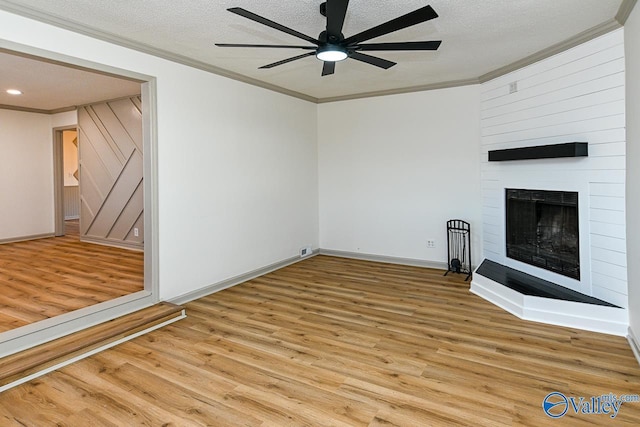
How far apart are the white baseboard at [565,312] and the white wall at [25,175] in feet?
27.1

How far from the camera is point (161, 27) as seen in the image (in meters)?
3.20

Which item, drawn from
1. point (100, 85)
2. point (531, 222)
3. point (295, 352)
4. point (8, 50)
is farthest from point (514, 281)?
point (100, 85)

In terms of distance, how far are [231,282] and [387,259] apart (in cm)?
246

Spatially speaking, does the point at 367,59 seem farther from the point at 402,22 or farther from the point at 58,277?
the point at 58,277

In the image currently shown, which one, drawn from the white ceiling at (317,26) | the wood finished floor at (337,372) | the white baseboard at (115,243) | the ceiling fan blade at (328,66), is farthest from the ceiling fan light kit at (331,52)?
the white baseboard at (115,243)

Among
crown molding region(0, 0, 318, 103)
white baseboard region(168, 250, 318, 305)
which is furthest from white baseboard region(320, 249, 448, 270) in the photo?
crown molding region(0, 0, 318, 103)

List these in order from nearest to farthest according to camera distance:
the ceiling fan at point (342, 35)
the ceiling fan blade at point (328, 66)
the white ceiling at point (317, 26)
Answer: the ceiling fan at point (342, 35), the white ceiling at point (317, 26), the ceiling fan blade at point (328, 66)

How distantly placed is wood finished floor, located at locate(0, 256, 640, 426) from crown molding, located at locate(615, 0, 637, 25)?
2.60 m

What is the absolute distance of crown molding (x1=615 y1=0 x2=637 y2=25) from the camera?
109 inches

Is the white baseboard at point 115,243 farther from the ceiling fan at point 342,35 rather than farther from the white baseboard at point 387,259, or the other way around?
the ceiling fan at point 342,35

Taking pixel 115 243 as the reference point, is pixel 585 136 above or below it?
above

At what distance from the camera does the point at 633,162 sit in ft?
9.46

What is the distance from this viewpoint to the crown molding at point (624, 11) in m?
2.78

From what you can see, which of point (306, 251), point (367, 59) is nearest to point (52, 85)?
point (306, 251)
